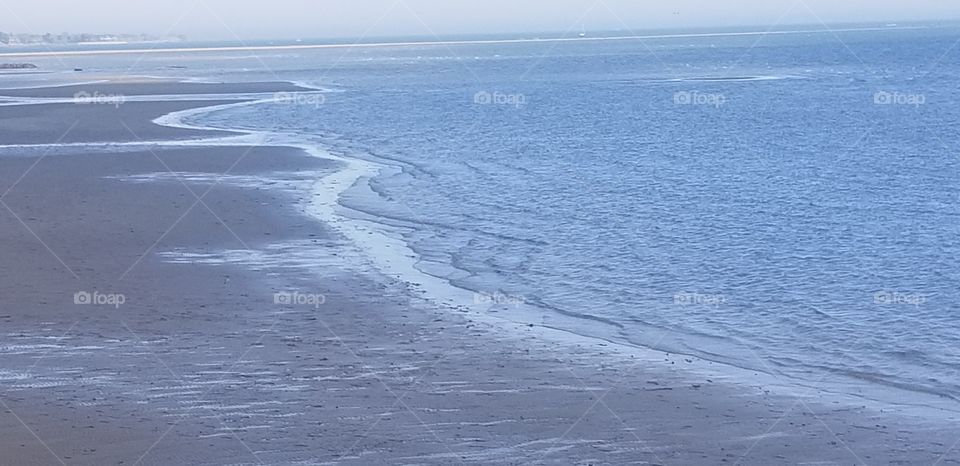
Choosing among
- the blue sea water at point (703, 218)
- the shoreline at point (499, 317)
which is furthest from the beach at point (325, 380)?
the blue sea water at point (703, 218)

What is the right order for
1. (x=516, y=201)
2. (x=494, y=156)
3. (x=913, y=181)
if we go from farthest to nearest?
(x=494, y=156) < (x=913, y=181) < (x=516, y=201)

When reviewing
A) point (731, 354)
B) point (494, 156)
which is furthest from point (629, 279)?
point (494, 156)

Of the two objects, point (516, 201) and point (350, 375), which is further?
point (516, 201)

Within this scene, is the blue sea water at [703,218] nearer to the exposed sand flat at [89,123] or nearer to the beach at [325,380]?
the beach at [325,380]

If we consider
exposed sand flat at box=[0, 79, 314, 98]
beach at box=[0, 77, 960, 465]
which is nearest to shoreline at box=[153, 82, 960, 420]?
beach at box=[0, 77, 960, 465]

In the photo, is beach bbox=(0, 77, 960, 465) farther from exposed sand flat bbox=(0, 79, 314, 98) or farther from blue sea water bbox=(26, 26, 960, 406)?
exposed sand flat bbox=(0, 79, 314, 98)

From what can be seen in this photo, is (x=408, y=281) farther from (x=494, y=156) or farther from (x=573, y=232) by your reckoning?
(x=494, y=156)

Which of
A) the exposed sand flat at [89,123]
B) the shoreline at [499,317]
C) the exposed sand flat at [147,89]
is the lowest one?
the exposed sand flat at [147,89]

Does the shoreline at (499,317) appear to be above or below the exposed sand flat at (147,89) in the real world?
above
